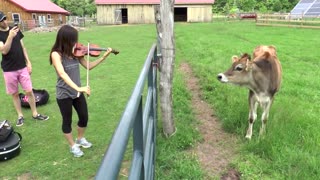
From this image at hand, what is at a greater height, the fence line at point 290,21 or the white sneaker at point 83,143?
the fence line at point 290,21

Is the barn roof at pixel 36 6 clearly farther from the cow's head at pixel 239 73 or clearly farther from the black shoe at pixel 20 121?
the cow's head at pixel 239 73

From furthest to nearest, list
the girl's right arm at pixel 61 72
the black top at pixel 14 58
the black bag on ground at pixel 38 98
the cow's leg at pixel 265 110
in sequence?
the black bag on ground at pixel 38 98, the black top at pixel 14 58, the cow's leg at pixel 265 110, the girl's right arm at pixel 61 72

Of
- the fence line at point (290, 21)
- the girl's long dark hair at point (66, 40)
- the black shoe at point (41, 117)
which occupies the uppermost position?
the fence line at point (290, 21)

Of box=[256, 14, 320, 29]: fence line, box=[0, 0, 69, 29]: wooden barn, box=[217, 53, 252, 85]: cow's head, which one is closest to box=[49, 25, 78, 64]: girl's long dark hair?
box=[217, 53, 252, 85]: cow's head

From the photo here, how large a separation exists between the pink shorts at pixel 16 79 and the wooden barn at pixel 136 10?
1333 inches

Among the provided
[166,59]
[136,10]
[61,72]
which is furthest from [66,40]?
[136,10]

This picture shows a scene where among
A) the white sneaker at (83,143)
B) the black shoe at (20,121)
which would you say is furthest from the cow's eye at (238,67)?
the black shoe at (20,121)

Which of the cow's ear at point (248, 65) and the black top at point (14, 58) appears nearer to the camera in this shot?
the cow's ear at point (248, 65)

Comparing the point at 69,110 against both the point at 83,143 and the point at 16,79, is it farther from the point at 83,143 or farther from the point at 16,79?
the point at 16,79

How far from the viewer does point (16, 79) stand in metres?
5.44

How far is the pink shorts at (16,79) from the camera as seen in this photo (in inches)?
212

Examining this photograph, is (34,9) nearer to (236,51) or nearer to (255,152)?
(236,51)

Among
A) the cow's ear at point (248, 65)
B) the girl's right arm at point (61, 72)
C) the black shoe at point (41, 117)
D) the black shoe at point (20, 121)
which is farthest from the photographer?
the black shoe at point (41, 117)

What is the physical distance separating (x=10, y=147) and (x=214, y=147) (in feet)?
8.61
